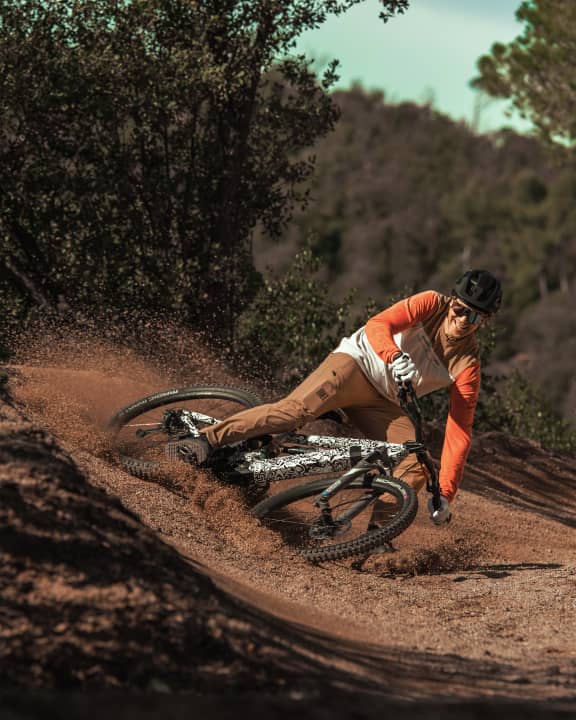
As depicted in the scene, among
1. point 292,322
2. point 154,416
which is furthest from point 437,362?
point 292,322

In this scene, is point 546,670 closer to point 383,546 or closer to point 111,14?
point 383,546

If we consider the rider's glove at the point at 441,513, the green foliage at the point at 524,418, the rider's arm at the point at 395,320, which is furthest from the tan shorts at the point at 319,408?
the green foliage at the point at 524,418

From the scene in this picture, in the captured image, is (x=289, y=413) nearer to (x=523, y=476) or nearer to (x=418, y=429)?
(x=418, y=429)

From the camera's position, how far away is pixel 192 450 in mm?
7059

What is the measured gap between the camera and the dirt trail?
4.66 meters

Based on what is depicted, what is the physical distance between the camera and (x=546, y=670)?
4.65 m

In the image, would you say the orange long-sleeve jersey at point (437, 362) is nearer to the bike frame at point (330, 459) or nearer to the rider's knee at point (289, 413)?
the bike frame at point (330, 459)

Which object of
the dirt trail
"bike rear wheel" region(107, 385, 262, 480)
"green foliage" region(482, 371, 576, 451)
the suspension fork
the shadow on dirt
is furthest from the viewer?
"green foliage" region(482, 371, 576, 451)

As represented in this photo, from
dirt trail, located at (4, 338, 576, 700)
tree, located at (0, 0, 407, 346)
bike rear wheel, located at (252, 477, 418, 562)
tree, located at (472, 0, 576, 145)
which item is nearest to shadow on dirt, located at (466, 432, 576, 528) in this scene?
dirt trail, located at (4, 338, 576, 700)

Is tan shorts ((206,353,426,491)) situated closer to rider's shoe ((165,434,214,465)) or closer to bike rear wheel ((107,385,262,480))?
rider's shoe ((165,434,214,465))

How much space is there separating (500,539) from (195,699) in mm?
5534

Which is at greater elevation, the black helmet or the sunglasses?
the black helmet

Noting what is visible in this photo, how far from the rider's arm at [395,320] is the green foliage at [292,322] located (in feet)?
19.9

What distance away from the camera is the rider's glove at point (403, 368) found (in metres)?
6.45
